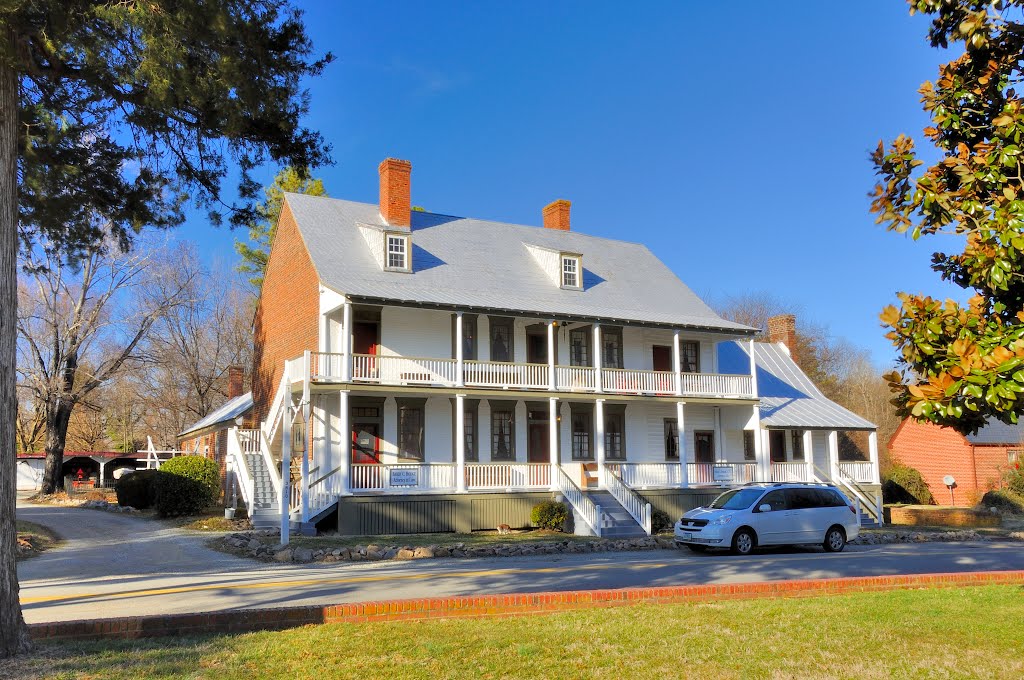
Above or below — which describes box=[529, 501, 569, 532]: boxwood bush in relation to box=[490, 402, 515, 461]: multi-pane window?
below

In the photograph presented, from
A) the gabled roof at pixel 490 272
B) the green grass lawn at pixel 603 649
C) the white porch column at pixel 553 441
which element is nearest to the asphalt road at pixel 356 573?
the green grass lawn at pixel 603 649

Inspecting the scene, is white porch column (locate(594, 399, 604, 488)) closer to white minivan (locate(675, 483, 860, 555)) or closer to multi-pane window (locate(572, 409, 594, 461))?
multi-pane window (locate(572, 409, 594, 461))

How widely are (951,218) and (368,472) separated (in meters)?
18.3

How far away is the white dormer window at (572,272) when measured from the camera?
102 ft

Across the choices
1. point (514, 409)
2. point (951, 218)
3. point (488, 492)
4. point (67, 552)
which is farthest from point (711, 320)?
point (951, 218)

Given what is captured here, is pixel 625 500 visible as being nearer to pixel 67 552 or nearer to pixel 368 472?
pixel 368 472

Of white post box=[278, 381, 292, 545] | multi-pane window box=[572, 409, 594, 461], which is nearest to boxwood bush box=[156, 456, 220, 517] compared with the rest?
white post box=[278, 381, 292, 545]

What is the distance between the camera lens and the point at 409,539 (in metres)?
21.6

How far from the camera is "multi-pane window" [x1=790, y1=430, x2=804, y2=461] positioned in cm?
3369

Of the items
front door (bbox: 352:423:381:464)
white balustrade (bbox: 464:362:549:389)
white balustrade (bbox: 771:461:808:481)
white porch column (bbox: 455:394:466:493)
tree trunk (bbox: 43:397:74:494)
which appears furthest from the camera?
tree trunk (bbox: 43:397:74:494)

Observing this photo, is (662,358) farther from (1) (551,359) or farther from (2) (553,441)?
(2) (553,441)

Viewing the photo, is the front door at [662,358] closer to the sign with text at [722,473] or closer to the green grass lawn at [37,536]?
the sign with text at [722,473]

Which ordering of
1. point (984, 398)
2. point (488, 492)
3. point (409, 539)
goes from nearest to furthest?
point (984, 398), point (409, 539), point (488, 492)

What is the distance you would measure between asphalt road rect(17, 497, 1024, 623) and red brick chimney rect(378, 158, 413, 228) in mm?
13052
